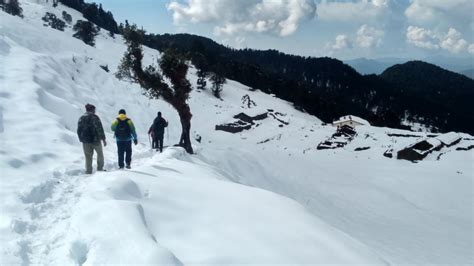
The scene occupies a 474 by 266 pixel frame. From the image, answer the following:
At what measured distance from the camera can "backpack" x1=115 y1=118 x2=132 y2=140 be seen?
12.4 metres

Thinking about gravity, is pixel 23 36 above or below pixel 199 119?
above

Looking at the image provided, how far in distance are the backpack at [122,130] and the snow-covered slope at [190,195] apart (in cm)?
161

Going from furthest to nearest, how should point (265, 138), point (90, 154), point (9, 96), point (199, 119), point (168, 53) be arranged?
1. point (199, 119)
2. point (265, 138)
3. point (168, 53)
4. point (9, 96)
5. point (90, 154)

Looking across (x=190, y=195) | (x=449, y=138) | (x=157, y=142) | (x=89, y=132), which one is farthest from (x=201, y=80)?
(x=190, y=195)

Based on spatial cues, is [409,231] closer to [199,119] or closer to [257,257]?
[257,257]

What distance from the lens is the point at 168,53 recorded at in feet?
62.4

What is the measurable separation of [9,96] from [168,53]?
25.5 ft

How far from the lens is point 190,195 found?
26.7 ft

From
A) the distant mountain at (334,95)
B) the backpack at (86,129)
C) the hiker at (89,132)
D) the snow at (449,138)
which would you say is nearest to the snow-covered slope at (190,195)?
the hiker at (89,132)

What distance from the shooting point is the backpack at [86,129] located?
11.1 m

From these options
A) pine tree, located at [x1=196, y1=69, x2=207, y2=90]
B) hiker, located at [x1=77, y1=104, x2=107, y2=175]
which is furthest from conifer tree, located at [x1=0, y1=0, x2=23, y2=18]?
hiker, located at [x1=77, y1=104, x2=107, y2=175]

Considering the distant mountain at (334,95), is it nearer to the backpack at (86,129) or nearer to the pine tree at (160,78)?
the pine tree at (160,78)

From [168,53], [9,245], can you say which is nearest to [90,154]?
[9,245]

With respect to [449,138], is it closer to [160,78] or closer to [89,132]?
[160,78]
